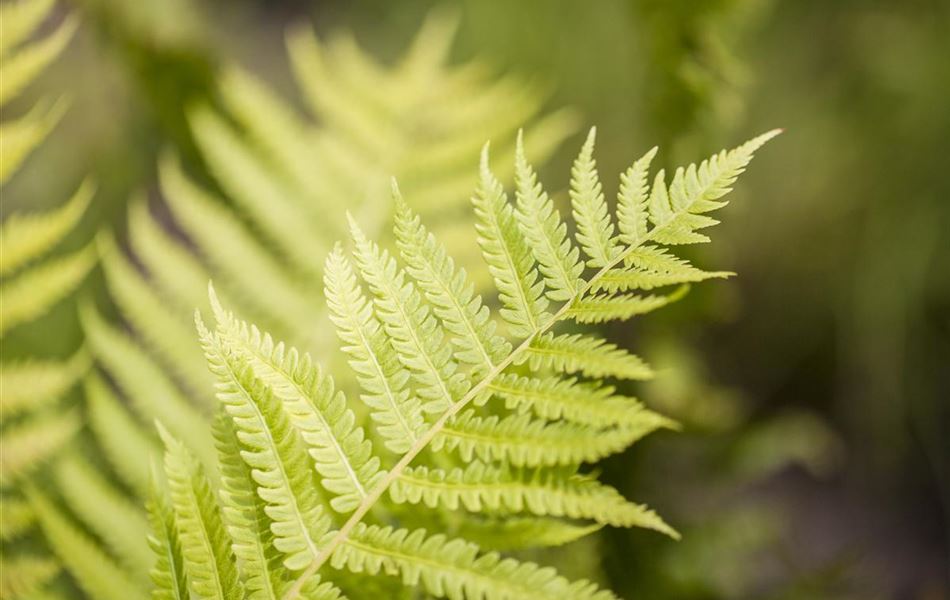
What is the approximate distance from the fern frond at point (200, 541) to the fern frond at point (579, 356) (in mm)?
160

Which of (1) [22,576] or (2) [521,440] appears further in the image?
(1) [22,576]

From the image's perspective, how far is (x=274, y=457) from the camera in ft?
1.14

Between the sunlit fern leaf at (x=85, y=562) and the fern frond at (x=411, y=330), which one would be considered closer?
the fern frond at (x=411, y=330)

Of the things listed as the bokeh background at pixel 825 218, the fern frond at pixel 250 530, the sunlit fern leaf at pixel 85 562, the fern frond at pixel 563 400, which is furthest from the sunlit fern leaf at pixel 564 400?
the bokeh background at pixel 825 218

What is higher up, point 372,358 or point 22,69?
point 22,69

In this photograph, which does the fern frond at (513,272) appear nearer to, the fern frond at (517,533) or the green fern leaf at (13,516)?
the fern frond at (517,533)

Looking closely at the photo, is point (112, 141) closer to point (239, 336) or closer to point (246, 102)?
point (246, 102)

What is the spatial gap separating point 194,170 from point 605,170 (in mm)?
1175

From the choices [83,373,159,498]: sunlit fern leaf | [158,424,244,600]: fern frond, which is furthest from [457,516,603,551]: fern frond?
[83,373,159,498]: sunlit fern leaf

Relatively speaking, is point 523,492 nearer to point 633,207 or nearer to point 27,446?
point 633,207

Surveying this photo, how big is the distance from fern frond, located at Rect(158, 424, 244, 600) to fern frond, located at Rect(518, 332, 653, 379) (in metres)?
0.16

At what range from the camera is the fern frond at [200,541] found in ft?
1.15

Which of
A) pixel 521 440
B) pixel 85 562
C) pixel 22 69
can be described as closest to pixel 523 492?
pixel 521 440

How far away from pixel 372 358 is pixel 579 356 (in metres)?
0.09
